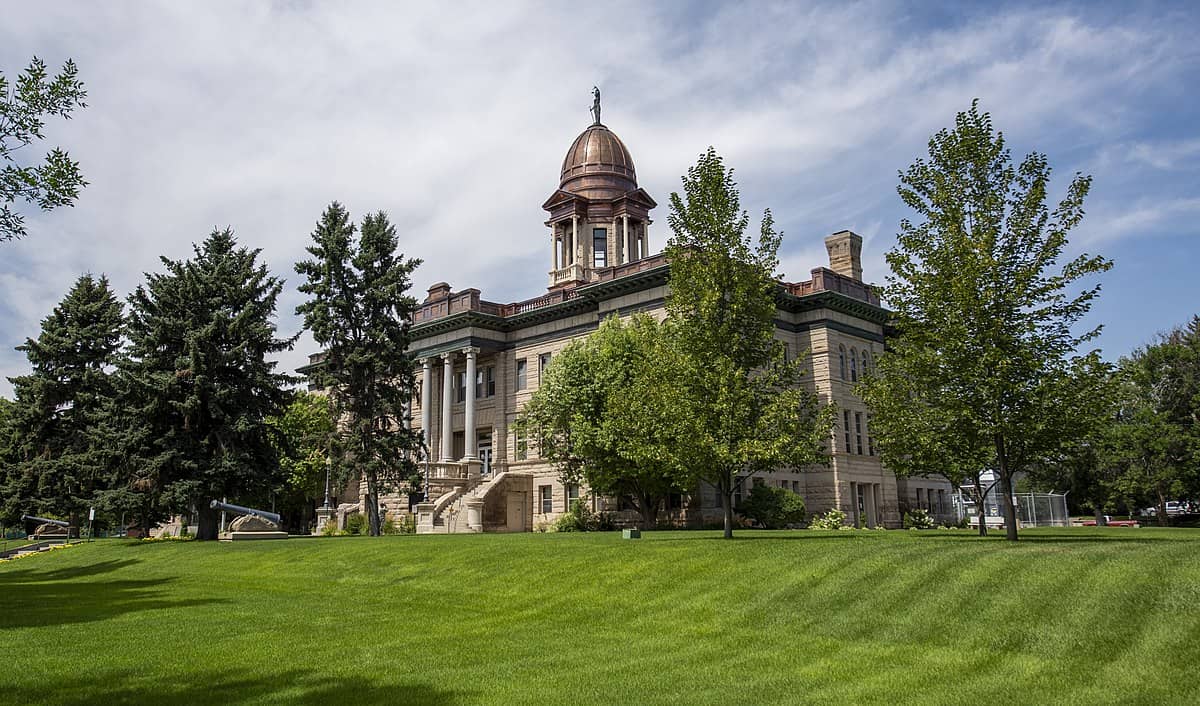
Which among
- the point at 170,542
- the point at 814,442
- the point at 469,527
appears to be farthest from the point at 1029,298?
the point at 170,542

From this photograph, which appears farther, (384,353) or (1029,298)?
(384,353)

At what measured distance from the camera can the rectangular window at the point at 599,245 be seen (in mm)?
59094

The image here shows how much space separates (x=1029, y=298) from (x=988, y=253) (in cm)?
130

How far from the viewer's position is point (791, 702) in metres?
9.45

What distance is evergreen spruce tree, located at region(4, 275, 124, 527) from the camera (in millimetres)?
48062

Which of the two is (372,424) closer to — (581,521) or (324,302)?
(324,302)

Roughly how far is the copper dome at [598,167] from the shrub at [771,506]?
26.8 m

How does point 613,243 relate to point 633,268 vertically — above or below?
above

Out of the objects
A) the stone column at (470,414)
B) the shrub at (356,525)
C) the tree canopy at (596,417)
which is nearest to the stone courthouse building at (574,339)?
the stone column at (470,414)

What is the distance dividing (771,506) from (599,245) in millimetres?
Answer: 25589

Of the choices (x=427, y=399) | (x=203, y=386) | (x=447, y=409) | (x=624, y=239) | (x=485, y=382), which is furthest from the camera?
(x=624, y=239)

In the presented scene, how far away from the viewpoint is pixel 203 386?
3731cm

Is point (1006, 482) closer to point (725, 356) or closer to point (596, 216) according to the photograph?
point (725, 356)

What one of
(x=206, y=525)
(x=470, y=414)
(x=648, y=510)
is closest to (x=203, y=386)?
(x=206, y=525)
